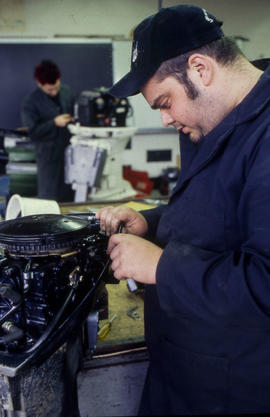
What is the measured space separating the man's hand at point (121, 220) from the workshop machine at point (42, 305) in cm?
16

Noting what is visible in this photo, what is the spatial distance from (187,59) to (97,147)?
→ 6.44 ft

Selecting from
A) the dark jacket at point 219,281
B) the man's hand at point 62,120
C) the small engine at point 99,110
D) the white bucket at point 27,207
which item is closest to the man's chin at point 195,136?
the dark jacket at point 219,281

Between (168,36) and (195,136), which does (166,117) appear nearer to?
(195,136)

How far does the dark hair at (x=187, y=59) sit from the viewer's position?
867mm

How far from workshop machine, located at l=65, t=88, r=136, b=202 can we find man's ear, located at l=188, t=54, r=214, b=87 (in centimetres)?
192

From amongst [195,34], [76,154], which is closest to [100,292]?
[195,34]

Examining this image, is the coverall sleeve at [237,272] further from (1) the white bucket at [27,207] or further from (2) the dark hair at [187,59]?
(1) the white bucket at [27,207]

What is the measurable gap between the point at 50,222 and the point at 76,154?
197 centimetres

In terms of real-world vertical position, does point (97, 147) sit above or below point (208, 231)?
above

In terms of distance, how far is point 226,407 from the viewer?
0.92 meters

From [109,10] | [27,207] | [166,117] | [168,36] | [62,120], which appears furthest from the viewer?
[62,120]

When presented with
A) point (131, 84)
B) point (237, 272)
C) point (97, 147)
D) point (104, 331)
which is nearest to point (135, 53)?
point (131, 84)

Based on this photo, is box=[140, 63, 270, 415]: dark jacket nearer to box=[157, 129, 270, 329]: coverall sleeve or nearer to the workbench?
box=[157, 129, 270, 329]: coverall sleeve

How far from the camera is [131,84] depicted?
3.07ft
